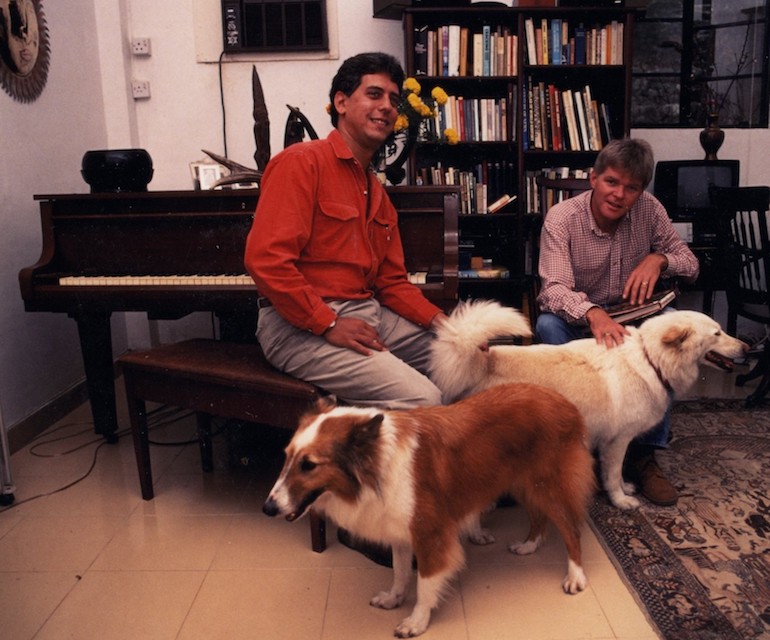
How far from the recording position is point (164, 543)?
2.24 m

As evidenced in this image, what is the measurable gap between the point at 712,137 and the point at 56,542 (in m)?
4.06

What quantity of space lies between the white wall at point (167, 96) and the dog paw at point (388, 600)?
2348mm

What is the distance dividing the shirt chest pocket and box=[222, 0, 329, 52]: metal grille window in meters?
2.34

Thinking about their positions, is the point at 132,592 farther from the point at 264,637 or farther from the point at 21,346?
the point at 21,346

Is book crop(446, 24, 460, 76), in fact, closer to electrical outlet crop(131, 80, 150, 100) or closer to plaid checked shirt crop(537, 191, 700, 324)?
plaid checked shirt crop(537, 191, 700, 324)

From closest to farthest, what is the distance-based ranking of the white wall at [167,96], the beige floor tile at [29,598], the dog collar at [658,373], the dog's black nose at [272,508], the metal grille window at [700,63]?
1. the dog's black nose at [272,508]
2. the beige floor tile at [29,598]
3. the dog collar at [658,373]
4. the white wall at [167,96]
5. the metal grille window at [700,63]

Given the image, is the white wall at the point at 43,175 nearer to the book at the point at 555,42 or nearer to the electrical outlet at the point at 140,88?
the electrical outlet at the point at 140,88

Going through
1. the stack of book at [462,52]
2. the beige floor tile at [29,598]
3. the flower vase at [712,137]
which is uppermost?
the stack of book at [462,52]

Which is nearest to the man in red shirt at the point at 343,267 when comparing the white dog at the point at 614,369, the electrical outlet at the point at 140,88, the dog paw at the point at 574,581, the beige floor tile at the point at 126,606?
the white dog at the point at 614,369

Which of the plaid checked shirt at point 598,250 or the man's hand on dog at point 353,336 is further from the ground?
the plaid checked shirt at point 598,250

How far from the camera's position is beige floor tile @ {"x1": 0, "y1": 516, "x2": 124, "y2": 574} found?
6.94 feet

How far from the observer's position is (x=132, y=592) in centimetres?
196

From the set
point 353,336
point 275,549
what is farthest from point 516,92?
point 275,549

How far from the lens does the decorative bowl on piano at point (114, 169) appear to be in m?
2.90
